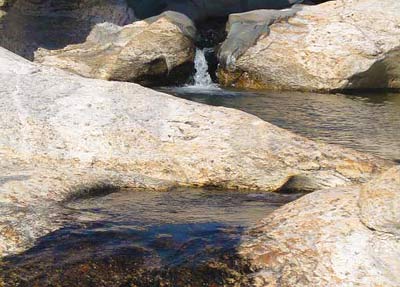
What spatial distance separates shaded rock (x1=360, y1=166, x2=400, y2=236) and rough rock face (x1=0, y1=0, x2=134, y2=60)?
45.1 ft

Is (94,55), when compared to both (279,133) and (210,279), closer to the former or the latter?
(279,133)

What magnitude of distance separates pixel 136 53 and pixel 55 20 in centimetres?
246

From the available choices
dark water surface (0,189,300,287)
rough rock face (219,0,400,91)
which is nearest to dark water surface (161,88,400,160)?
rough rock face (219,0,400,91)

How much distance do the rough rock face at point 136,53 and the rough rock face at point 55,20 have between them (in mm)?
327

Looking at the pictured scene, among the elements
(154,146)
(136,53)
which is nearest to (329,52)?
(136,53)

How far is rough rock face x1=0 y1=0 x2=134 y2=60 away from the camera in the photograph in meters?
18.7

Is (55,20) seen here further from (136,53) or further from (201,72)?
(201,72)

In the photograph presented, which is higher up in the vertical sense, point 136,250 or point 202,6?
point 202,6

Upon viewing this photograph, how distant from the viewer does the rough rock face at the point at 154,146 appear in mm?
8805

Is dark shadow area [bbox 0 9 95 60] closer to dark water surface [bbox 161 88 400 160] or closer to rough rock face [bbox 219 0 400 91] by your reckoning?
dark water surface [bbox 161 88 400 160]

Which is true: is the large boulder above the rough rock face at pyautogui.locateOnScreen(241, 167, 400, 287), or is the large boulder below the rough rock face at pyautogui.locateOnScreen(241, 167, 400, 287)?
above

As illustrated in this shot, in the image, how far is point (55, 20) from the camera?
778 inches

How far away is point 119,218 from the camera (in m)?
6.99

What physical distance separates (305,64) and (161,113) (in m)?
10.2
